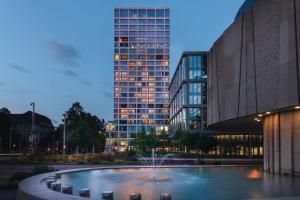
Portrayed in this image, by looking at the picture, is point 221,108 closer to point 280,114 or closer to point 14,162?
Answer: point 280,114

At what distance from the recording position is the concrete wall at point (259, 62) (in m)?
24.8

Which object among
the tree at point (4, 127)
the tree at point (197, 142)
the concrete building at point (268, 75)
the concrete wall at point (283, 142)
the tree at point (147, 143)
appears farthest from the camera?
the tree at point (4, 127)

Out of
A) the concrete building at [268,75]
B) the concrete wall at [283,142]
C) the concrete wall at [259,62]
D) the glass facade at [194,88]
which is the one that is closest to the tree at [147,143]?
the glass facade at [194,88]

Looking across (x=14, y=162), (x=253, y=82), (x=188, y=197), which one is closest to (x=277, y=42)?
(x=253, y=82)

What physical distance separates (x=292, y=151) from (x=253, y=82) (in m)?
5.57

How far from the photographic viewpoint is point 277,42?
26547 mm

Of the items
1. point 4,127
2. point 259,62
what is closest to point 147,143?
point 4,127

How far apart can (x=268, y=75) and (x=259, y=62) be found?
5.72ft

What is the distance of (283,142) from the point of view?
30281mm

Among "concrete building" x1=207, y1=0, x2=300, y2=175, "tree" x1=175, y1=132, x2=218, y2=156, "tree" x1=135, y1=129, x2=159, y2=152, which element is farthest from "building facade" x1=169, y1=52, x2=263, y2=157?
"concrete building" x1=207, y1=0, x2=300, y2=175

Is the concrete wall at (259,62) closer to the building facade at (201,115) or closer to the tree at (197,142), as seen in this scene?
the tree at (197,142)

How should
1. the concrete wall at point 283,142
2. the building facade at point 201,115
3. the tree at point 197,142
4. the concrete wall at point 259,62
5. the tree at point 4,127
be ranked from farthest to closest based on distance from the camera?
the tree at point 4,127 → the building facade at point 201,115 → the tree at point 197,142 → the concrete wall at point 283,142 → the concrete wall at point 259,62

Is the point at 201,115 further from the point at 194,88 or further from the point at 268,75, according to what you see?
the point at 268,75

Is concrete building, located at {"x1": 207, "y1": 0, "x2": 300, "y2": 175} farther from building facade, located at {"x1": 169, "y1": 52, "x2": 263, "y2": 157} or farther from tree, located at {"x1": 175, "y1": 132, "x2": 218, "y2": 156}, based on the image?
building facade, located at {"x1": 169, "y1": 52, "x2": 263, "y2": 157}
